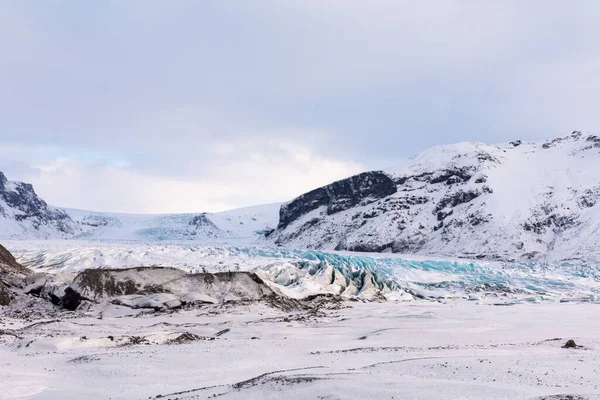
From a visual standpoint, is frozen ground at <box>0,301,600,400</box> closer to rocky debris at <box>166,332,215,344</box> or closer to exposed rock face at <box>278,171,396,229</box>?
rocky debris at <box>166,332,215,344</box>

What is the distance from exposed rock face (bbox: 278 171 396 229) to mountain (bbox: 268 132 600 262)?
323mm

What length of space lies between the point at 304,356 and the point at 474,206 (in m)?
97.2

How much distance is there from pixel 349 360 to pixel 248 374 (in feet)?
7.92

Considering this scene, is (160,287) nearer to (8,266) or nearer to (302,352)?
(8,266)

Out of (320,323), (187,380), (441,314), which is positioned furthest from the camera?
(441,314)

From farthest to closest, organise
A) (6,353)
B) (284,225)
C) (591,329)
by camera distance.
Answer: (284,225), (591,329), (6,353)

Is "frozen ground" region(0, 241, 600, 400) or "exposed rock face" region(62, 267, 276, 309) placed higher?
"exposed rock face" region(62, 267, 276, 309)

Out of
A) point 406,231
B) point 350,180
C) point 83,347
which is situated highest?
point 350,180

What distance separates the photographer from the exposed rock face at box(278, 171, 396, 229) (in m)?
132

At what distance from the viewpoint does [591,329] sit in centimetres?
1777

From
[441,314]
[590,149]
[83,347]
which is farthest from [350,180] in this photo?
[83,347]

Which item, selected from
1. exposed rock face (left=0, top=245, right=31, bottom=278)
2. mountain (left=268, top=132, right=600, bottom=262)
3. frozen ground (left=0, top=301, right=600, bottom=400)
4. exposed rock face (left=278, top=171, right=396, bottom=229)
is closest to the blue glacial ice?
frozen ground (left=0, top=301, right=600, bottom=400)

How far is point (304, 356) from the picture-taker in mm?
13617

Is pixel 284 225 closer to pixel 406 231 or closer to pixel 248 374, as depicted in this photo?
pixel 406 231
